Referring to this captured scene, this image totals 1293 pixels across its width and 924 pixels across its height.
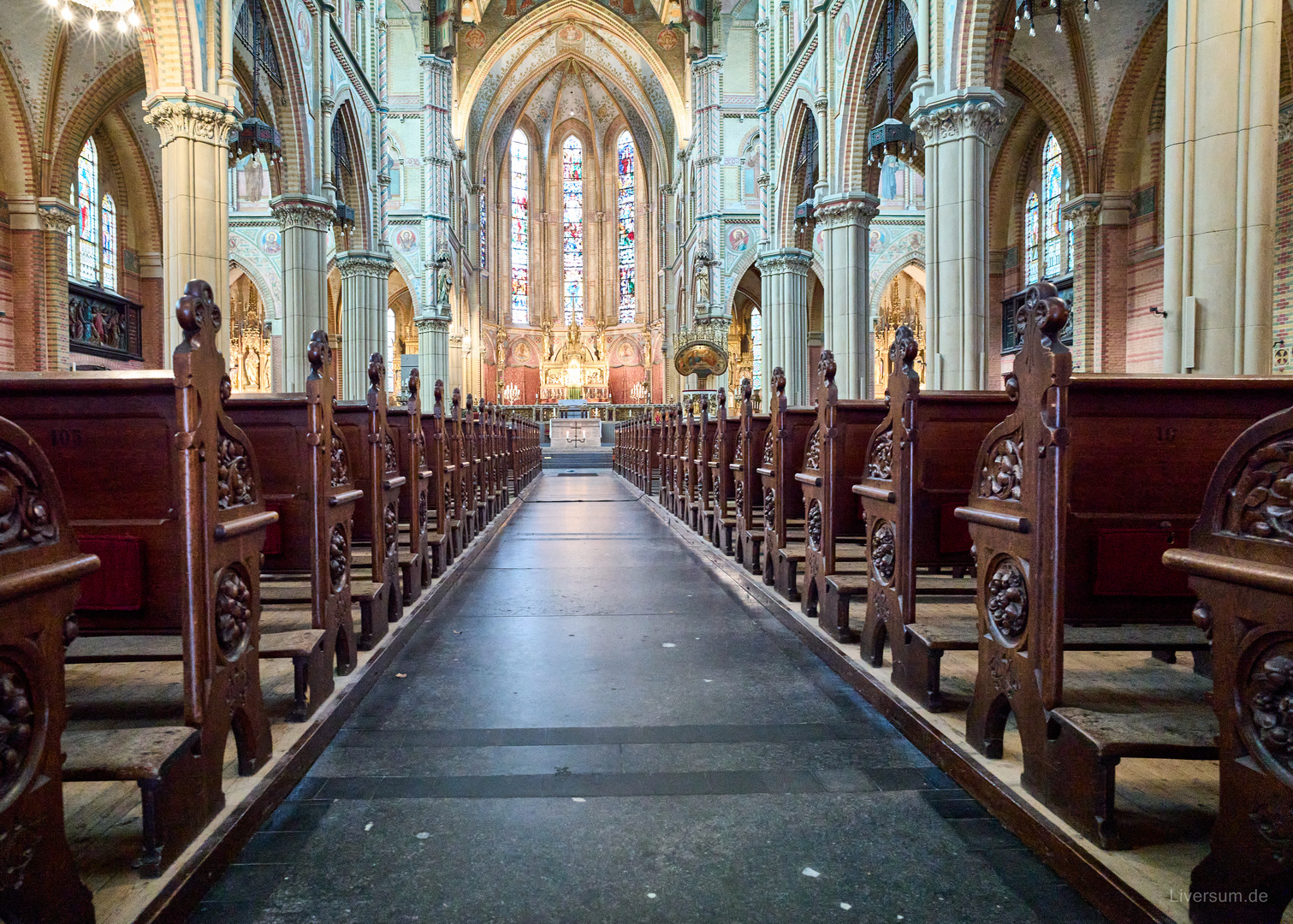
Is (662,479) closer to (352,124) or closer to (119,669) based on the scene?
(119,669)

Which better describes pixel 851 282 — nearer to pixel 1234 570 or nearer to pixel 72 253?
pixel 1234 570

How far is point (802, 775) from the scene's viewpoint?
2387 millimetres

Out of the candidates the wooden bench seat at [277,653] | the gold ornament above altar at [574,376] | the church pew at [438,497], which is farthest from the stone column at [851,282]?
the gold ornament above altar at [574,376]

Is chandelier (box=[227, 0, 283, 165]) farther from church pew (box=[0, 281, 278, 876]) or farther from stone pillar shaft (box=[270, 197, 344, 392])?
church pew (box=[0, 281, 278, 876])

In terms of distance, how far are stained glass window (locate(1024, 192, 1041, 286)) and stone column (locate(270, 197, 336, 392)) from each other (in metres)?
13.9

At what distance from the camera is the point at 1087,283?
13688 millimetres

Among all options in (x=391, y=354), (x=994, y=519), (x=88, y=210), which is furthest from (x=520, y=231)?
(x=994, y=519)

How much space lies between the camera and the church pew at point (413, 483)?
4465 millimetres

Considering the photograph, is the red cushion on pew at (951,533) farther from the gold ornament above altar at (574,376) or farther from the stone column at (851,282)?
the gold ornament above altar at (574,376)

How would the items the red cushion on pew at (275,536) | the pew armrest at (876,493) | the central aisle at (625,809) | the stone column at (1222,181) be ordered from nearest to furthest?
the central aisle at (625,809), the pew armrest at (876,493), the red cushion on pew at (275,536), the stone column at (1222,181)

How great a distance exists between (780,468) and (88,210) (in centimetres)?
1643

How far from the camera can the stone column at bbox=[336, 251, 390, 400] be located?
14.8 meters

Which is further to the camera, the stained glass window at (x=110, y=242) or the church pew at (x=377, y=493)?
the stained glass window at (x=110, y=242)

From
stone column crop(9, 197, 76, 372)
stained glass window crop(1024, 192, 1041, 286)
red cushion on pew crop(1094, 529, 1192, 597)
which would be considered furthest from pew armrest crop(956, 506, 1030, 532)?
stained glass window crop(1024, 192, 1041, 286)
